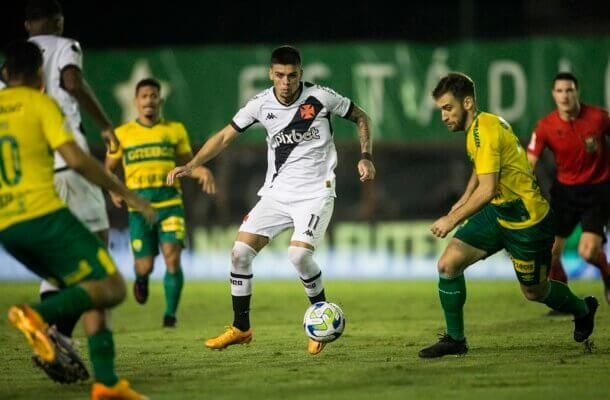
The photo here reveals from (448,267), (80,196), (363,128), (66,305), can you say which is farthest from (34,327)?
(363,128)

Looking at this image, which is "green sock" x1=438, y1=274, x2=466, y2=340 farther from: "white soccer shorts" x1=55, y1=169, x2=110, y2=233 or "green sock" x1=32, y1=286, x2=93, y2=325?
"green sock" x1=32, y1=286, x2=93, y2=325

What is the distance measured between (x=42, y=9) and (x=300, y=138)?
2.44 meters

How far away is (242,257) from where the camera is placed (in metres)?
→ 9.39

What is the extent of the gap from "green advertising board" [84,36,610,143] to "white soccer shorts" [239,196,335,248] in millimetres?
7967

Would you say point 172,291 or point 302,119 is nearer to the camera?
point 302,119

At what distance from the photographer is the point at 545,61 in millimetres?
17078

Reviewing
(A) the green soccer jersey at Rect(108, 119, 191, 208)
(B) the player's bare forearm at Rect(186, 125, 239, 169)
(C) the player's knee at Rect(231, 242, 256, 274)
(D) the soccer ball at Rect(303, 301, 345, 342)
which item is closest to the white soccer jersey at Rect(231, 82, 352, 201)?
(B) the player's bare forearm at Rect(186, 125, 239, 169)

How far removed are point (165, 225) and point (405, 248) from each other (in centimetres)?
665

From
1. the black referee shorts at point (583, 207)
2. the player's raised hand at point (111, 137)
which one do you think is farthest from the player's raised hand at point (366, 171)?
the black referee shorts at point (583, 207)

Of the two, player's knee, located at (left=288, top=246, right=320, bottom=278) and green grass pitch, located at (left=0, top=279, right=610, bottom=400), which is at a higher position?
player's knee, located at (left=288, top=246, right=320, bottom=278)

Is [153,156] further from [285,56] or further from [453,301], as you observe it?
[453,301]

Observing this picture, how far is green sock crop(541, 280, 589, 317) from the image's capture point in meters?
8.82

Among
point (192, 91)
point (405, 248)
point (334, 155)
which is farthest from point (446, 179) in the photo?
point (334, 155)

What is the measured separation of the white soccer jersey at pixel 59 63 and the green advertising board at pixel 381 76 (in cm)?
954
